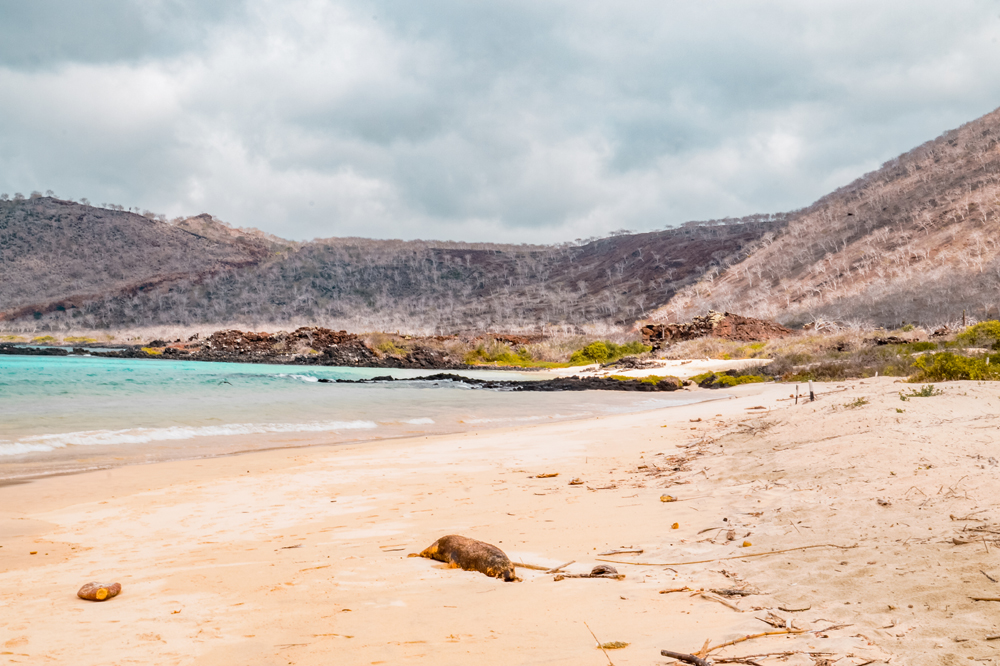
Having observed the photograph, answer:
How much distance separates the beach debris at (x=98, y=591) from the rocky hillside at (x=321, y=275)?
8158cm

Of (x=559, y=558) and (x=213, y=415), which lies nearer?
(x=559, y=558)

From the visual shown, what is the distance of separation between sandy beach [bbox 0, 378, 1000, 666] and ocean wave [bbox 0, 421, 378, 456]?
3435mm

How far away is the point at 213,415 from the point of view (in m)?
15.7

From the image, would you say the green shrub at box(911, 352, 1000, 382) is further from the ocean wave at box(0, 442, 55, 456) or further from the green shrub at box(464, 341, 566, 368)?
the green shrub at box(464, 341, 566, 368)

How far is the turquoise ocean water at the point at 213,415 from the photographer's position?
11.0 meters

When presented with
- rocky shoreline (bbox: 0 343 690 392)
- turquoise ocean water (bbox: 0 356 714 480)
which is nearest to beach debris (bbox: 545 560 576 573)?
turquoise ocean water (bbox: 0 356 714 480)

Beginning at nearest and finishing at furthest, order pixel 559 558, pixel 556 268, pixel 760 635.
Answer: pixel 760 635
pixel 559 558
pixel 556 268

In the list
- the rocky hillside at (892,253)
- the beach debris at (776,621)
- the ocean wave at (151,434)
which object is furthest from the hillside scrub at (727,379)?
the beach debris at (776,621)

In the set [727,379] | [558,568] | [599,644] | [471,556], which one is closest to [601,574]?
[558,568]

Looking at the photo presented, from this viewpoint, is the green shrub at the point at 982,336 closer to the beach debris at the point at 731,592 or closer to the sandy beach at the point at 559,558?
the sandy beach at the point at 559,558

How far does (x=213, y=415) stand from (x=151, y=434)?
3.00 meters

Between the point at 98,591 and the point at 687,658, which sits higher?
the point at 687,658

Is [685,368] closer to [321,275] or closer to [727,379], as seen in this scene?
[727,379]

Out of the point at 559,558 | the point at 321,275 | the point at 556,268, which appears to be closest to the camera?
the point at 559,558
